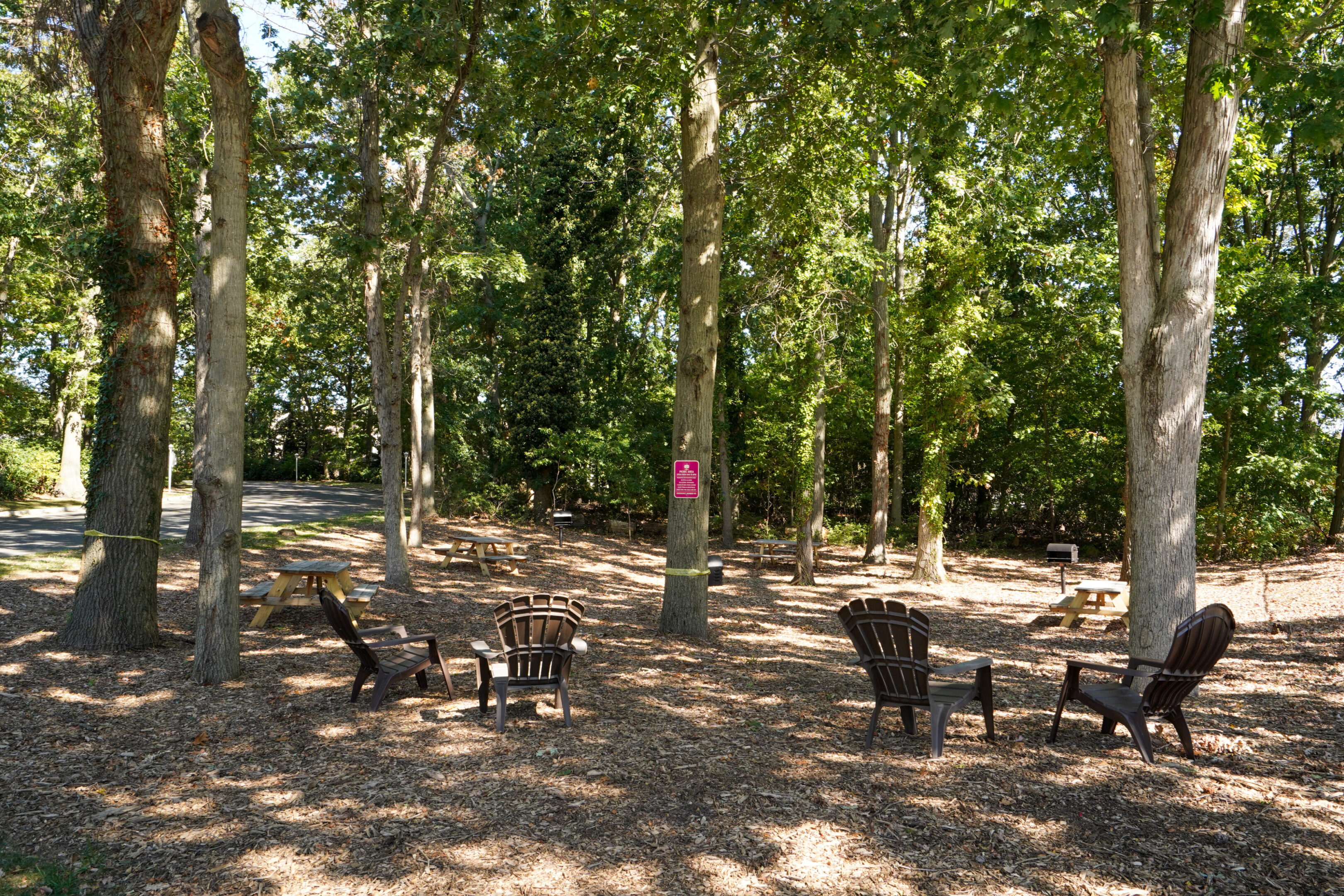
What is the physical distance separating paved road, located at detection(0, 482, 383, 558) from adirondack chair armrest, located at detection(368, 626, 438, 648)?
2931mm

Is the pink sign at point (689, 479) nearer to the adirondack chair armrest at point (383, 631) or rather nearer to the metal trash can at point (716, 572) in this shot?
the adirondack chair armrest at point (383, 631)

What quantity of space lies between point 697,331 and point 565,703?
13.8ft

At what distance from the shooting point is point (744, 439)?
20.8 metres

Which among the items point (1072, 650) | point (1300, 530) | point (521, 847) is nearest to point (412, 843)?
point (521, 847)

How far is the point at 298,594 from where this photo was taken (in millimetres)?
9234

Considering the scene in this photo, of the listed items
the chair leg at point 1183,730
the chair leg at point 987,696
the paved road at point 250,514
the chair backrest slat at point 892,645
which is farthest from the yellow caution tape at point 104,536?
the chair leg at point 1183,730

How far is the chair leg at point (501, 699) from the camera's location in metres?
5.39

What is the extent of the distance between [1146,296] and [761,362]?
44.4ft

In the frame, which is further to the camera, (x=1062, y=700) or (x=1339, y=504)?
(x=1339, y=504)

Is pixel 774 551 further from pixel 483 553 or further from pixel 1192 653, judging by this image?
pixel 1192 653

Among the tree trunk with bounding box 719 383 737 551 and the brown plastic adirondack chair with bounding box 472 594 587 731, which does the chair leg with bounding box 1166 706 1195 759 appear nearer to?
the brown plastic adirondack chair with bounding box 472 594 587 731

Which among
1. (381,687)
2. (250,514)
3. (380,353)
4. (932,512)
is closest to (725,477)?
(932,512)

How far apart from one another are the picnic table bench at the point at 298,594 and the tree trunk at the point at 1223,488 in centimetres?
1648

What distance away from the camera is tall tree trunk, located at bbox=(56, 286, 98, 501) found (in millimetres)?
20891
